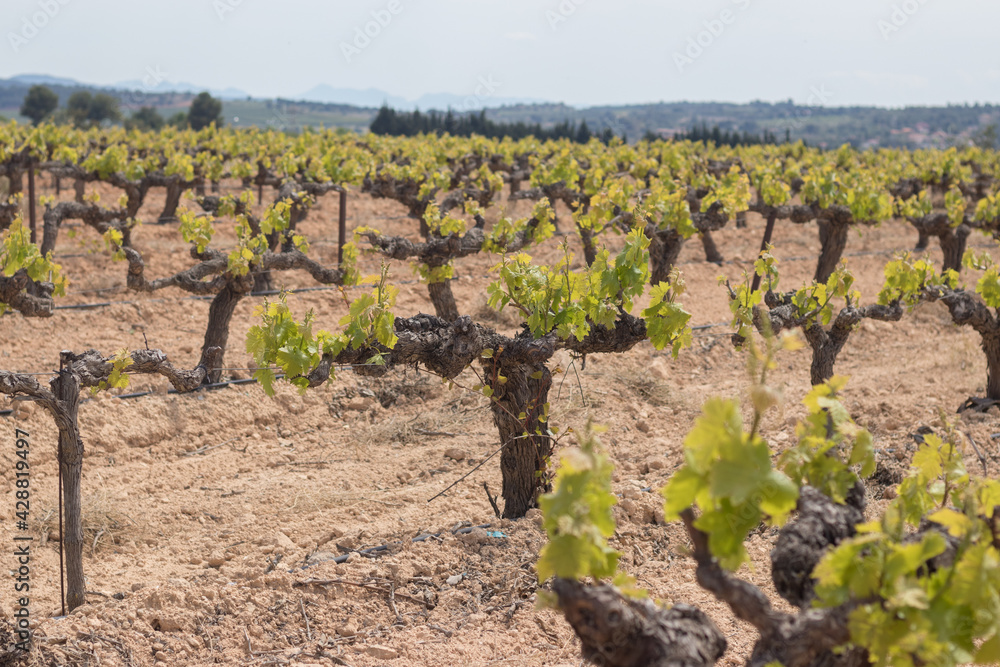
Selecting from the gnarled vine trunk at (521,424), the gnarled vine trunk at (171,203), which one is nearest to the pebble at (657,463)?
the gnarled vine trunk at (521,424)

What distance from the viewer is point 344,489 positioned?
6617 millimetres

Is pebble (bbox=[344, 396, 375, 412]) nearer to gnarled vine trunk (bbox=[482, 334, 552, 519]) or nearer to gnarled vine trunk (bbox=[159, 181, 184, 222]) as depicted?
gnarled vine trunk (bbox=[482, 334, 552, 519])

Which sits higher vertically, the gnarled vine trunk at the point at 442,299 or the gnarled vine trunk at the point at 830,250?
the gnarled vine trunk at the point at 830,250

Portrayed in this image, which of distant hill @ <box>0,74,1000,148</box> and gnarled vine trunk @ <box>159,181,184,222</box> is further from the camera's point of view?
distant hill @ <box>0,74,1000,148</box>

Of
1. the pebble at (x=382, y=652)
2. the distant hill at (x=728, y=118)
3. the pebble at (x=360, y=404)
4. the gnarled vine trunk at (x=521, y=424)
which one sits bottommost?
the pebble at (x=382, y=652)

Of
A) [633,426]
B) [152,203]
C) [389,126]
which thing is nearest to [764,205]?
[633,426]

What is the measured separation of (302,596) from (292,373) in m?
1.32

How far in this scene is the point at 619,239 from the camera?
55.7 ft

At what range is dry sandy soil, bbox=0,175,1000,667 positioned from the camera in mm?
4480

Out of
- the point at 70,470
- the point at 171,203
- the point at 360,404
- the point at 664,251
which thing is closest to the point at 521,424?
the point at 70,470

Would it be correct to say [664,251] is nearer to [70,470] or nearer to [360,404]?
[360,404]

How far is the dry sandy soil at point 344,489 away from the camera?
4.48 m

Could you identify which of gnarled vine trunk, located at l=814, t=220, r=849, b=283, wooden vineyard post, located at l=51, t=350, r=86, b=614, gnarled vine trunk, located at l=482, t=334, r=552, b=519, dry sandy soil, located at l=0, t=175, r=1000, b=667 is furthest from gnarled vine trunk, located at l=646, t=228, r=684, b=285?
wooden vineyard post, located at l=51, t=350, r=86, b=614

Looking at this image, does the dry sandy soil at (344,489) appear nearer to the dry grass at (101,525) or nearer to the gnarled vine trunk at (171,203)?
the dry grass at (101,525)
